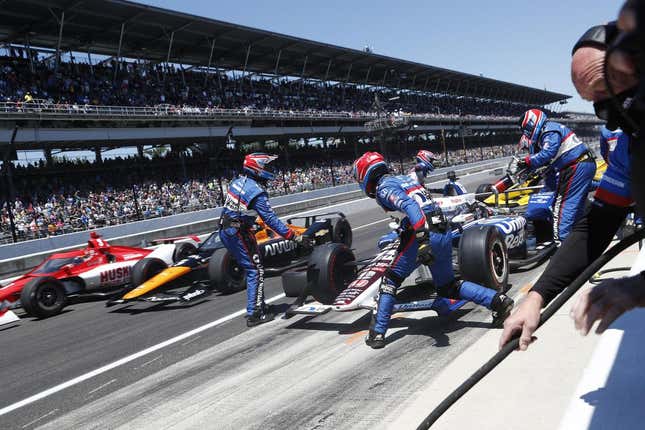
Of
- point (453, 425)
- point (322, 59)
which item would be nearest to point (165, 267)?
point (453, 425)

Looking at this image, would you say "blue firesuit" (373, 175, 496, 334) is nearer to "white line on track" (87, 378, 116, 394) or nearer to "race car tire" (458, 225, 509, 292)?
"race car tire" (458, 225, 509, 292)

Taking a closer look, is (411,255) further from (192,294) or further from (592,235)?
(192,294)

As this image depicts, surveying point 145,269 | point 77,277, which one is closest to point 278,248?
point 145,269

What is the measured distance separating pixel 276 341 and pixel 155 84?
30275 millimetres

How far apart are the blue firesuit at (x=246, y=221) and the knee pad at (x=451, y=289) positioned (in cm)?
210

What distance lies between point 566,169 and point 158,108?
2671cm

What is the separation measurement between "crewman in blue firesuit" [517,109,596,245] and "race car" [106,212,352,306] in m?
3.10

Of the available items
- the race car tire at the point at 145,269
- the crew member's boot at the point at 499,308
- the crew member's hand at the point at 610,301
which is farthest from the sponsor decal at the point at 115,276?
the crew member's hand at the point at 610,301

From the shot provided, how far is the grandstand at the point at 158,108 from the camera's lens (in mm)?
23625

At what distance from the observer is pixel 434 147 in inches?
2279

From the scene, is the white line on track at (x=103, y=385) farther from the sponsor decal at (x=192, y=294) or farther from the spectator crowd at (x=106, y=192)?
the spectator crowd at (x=106, y=192)

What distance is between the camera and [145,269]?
913cm

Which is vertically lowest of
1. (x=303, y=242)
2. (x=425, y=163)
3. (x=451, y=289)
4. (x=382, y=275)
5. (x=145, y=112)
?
(x=451, y=289)

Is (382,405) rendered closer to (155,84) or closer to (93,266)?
(93,266)
